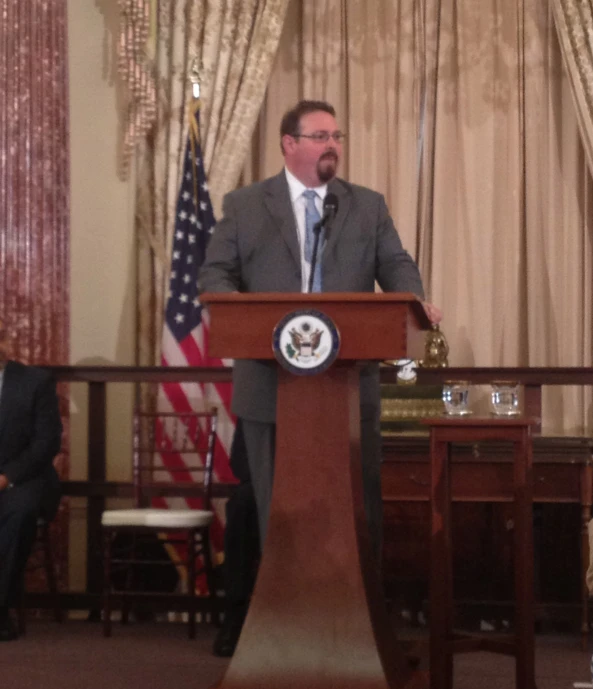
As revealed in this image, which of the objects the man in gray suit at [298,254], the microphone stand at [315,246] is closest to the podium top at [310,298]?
the microphone stand at [315,246]

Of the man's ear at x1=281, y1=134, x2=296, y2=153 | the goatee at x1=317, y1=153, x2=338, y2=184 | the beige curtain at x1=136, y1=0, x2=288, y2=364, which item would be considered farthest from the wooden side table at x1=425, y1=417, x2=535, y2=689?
the beige curtain at x1=136, y1=0, x2=288, y2=364

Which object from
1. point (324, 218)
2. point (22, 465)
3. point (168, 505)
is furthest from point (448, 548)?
point (168, 505)

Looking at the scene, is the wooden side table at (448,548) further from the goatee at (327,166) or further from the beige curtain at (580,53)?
the beige curtain at (580,53)

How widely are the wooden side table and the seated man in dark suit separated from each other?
2.14 m

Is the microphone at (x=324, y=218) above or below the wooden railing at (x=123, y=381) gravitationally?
above

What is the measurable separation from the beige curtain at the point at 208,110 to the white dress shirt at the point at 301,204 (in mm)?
2804

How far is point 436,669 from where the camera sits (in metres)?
3.79

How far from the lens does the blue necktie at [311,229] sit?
370cm

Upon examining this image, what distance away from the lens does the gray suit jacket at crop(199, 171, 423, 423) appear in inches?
144

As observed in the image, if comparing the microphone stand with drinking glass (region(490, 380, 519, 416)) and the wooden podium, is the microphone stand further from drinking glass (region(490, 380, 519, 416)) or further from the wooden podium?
drinking glass (region(490, 380, 519, 416))

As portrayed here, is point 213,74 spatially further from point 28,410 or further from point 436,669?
point 436,669

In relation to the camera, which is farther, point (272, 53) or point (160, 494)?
point (272, 53)

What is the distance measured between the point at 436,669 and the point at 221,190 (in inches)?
136

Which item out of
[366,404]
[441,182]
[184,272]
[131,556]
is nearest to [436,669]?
[366,404]
